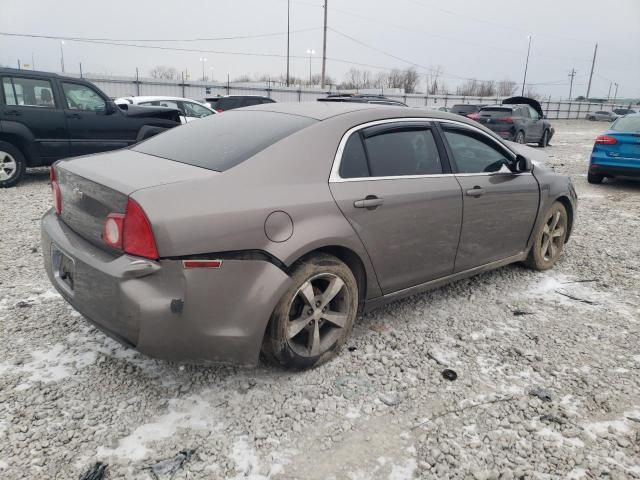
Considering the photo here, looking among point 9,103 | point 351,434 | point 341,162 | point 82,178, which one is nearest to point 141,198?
point 82,178

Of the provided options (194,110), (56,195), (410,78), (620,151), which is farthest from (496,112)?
(410,78)

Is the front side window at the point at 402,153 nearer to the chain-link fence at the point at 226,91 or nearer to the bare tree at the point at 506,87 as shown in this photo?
the chain-link fence at the point at 226,91

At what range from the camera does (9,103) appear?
289 inches

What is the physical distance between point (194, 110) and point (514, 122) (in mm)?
10277

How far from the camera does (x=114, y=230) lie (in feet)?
7.66

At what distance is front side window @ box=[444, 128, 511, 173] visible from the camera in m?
3.69

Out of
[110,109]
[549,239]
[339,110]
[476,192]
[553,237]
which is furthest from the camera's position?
[110,109]

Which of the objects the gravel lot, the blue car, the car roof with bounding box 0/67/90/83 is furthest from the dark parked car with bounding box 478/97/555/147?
the gravel lot

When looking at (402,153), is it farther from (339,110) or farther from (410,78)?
(410,78)

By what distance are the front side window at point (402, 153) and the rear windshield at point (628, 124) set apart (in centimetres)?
763

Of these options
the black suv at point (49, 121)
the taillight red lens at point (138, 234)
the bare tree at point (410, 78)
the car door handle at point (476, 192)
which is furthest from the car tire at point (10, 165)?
the bare tree at point (410, 78)

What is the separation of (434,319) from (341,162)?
1517 mm

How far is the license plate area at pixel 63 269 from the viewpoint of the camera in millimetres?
2617

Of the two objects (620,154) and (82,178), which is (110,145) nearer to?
(82,178)
